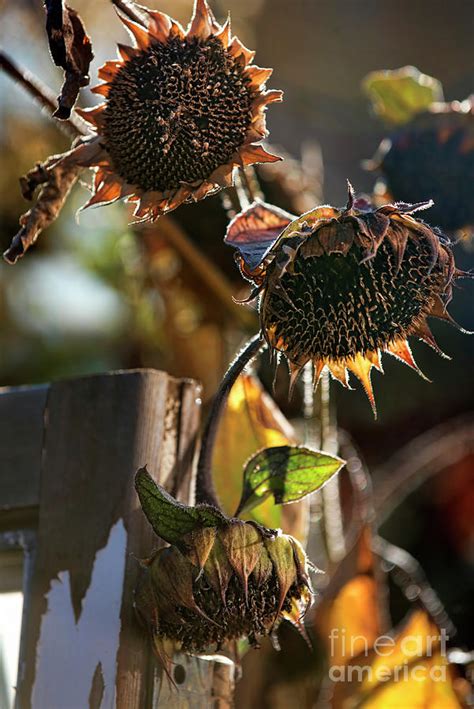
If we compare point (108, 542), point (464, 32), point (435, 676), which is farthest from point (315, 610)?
point (464, 32)

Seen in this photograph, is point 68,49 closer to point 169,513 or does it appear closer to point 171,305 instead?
point 169,513

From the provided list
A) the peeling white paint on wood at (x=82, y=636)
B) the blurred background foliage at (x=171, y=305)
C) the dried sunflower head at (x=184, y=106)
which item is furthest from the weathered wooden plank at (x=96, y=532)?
the blurred background foliage at (x=171, y=305)

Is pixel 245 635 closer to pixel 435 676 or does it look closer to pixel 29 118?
pixel 435 676

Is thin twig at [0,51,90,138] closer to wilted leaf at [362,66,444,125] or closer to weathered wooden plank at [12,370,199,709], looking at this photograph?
weathered wooden plank at [12,370,199,709]

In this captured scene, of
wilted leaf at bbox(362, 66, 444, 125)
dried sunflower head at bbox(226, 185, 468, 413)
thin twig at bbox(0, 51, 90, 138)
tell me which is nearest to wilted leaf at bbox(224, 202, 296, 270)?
Result: dried sunflower head at bbox(226, 185, 468, 413)

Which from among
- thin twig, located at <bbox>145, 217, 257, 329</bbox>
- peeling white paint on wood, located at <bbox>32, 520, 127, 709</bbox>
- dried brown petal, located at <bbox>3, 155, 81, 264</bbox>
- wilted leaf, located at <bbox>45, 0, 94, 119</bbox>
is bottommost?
peeling white paint on wood, located at <bbox>32, 520, 127, 709</bbox>

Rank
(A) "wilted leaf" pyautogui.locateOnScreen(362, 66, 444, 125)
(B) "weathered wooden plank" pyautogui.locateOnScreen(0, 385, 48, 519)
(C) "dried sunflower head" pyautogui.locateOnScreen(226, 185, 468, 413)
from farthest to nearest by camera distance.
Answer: (A) "wilted leaf" pyautogui.locateOnScreen(362, 66, 444, 125)
(B) "weathered wooden plank" pyautogui.locateOnScreen(0, 385, 48, 519)
(C) "dried sunflower head" pyautogui.locateOnScreen(226, 185, 468, 413)

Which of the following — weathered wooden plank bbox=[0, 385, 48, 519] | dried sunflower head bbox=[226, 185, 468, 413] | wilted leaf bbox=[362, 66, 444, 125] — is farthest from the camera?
wilted leaf bbox=[362, 66, 444, 125]

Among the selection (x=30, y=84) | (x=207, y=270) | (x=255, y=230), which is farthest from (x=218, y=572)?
(x=207, y=270)
